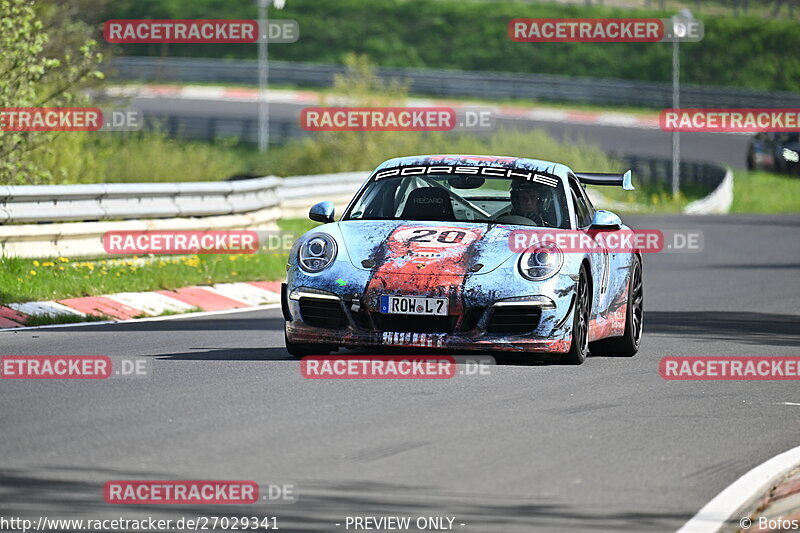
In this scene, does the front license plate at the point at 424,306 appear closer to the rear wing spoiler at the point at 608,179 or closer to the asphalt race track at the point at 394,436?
the asphalt race track at the point at 394,436

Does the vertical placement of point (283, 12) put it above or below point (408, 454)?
above

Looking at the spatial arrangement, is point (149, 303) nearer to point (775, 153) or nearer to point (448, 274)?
point (448, 274)

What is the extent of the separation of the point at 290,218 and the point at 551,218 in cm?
1500

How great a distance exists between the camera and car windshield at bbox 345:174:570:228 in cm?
1103

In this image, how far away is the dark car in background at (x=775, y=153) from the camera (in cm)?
3925

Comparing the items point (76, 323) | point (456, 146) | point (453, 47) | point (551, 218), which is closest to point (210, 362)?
point (551, 218)

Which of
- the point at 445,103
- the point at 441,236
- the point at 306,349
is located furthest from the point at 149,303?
the point at 445,103

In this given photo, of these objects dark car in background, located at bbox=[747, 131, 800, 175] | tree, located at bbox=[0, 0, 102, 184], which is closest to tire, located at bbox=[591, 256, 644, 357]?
tree, located at bbox=[0, 0, 102, 184]

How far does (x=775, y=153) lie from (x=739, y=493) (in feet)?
111

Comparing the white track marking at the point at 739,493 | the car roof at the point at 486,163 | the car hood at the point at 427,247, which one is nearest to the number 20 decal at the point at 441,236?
the car hood at the point at 427,247

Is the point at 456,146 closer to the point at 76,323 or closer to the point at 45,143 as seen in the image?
the point at 45,143

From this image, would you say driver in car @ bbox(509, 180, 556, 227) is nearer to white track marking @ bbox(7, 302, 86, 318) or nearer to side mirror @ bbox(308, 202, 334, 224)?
side mirror @ bbox(308, 202, 334, 224)

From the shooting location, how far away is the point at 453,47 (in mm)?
67062

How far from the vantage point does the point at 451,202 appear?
36.6 feet
